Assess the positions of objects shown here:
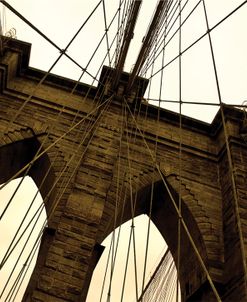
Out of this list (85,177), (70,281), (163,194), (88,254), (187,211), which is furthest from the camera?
(163,194)

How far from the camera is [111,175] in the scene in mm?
6555

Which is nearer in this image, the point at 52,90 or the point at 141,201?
the point at 141,201

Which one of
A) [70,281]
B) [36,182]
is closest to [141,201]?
[36,182]

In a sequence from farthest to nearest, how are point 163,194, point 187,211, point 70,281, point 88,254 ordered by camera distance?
point 163,194
point 187,211
point 88,254
point 70,281

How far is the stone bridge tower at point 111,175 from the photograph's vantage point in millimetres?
5277

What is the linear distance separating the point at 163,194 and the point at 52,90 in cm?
391

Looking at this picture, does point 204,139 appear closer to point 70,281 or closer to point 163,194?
point 163,194

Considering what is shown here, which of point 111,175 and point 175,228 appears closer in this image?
point 111,175

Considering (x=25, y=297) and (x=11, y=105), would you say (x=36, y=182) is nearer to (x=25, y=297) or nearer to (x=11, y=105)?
(x=11, y=105)

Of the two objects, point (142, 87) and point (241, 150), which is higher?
point (142, 87)

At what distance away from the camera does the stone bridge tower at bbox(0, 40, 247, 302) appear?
528cm

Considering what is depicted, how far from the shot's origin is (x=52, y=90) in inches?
334

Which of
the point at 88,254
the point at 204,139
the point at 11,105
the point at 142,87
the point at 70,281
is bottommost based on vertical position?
the point at 70,281

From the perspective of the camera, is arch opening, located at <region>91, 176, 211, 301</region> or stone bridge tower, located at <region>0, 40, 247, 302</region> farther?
arch opening, located at <region>91, 176, 211, 301</region>
